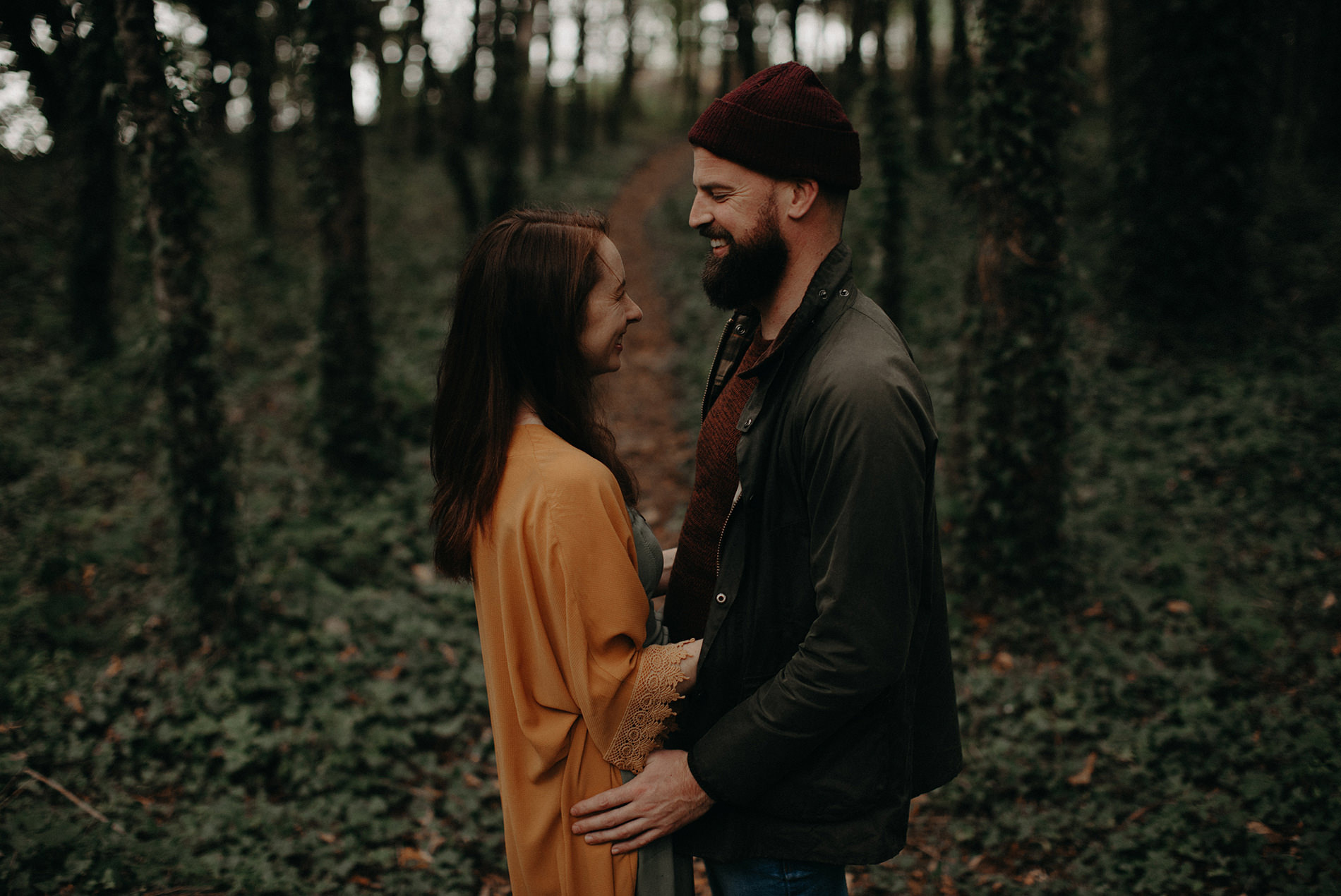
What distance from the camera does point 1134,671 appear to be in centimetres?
478

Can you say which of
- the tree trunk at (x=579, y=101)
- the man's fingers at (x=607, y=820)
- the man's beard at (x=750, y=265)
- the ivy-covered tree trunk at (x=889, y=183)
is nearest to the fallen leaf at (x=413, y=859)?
the man's fingers at (x=607, y=820)

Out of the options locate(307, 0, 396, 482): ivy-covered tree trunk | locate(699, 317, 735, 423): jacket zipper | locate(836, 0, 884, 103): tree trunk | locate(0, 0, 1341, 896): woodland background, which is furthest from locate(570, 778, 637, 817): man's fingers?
locate(836, 0, 884, 103): tree trunk

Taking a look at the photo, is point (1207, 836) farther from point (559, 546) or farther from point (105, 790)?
point (105, 790)

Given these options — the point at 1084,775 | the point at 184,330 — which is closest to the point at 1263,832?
the point at 1084,775

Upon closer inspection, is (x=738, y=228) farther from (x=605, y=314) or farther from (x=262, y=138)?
(x=262, y=138)

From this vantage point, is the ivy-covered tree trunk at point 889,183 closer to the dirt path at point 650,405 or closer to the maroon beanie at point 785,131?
the dirt path at point 650,405

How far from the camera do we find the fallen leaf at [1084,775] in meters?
4.11

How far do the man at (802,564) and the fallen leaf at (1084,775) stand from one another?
2.61m

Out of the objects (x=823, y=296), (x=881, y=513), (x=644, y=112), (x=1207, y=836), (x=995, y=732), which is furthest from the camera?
(x=644, y=112)

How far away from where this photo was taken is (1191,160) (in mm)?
8328

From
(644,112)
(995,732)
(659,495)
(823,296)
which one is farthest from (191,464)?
(644,112)

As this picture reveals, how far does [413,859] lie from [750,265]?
11.9ft

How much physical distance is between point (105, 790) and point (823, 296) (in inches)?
185

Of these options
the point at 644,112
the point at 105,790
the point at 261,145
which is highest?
the point at 644,112
